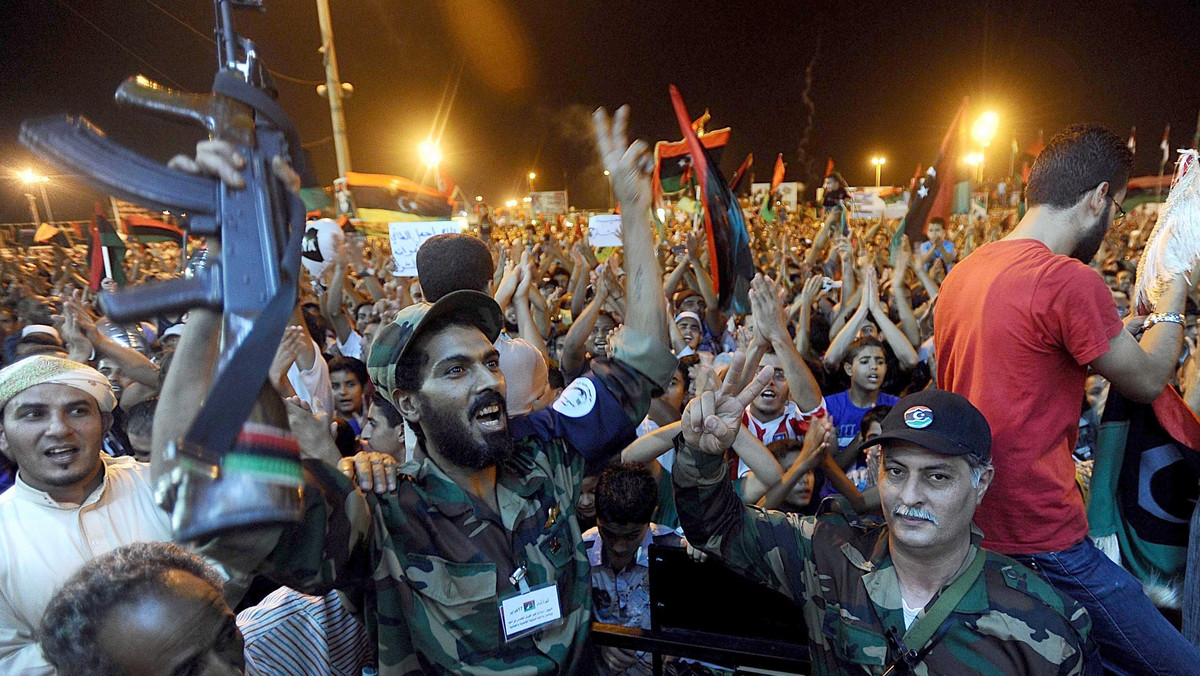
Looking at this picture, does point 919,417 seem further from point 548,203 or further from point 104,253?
point 548,203

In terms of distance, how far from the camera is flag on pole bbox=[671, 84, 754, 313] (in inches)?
161

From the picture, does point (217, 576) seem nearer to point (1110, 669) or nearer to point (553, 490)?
point (553, 490)

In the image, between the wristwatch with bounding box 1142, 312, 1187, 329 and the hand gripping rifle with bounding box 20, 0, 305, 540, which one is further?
the wristwatch with bounding box 1142, 312, 1187, 329

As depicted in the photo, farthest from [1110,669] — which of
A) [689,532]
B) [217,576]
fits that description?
[217,576]

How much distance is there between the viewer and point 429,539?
65.8 inches

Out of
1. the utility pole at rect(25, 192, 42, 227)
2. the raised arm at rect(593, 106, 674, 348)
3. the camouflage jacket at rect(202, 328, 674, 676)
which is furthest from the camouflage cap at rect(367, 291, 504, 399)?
the utility pole at rect(25, 192, 42, 227)

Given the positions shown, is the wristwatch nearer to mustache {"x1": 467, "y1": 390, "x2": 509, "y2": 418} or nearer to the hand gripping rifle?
mustache {"x1": 467, "y1": 390, "x2": 509, "y2": 418}

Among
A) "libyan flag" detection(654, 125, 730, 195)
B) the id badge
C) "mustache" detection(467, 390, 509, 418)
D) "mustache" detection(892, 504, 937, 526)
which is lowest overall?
the id badge

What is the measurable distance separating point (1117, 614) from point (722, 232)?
Result: 283 cm

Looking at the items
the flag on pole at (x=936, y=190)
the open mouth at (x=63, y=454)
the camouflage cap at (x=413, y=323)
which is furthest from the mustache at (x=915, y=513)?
the flag on pole at (x=936, y=190)

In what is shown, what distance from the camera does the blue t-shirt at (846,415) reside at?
13.1ft

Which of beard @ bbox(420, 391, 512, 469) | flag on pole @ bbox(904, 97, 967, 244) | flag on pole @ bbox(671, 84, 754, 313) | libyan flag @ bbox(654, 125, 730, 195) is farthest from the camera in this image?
flag on pole @ bbox(904, 97, 967, 244)

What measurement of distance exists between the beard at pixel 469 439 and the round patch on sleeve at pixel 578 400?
0.27 m

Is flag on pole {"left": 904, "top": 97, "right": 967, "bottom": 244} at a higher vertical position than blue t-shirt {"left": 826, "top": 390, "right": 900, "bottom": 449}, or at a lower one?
higher
